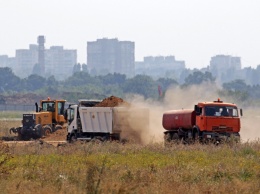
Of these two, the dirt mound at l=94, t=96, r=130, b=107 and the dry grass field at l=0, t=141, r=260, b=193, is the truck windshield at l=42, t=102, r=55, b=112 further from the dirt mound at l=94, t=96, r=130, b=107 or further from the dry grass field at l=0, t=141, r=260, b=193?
the dry grass field at l=0, t=141, r=260, b=193

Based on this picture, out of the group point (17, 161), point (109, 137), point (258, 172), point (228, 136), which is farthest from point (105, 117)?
point (258, 172)

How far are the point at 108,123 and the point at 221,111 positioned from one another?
6518 millimetres

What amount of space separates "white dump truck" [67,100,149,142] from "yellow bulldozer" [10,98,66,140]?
11.3m

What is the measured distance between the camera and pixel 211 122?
43.4m

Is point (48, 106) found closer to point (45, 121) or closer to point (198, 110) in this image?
point (45, 121)

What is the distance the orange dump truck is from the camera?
43.2 metres

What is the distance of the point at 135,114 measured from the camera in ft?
156

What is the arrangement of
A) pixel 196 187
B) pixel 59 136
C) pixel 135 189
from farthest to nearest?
pixel 59 136
pixel 196 187
pixel 135 189

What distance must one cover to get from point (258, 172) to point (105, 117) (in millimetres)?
20670

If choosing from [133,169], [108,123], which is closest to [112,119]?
[108,123]

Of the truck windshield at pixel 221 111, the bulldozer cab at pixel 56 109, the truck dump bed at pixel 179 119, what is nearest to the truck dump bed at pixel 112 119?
the truck dump bed at pixel 179 119

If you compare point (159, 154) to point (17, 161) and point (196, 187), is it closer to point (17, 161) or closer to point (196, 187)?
point (17, 161)

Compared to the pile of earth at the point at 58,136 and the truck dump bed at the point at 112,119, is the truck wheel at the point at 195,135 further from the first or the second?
the pile of earth at the point at 58,136

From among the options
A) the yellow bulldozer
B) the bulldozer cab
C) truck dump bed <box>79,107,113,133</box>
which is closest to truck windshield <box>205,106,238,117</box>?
truck dump bed <box>79,107,113,133</box>
